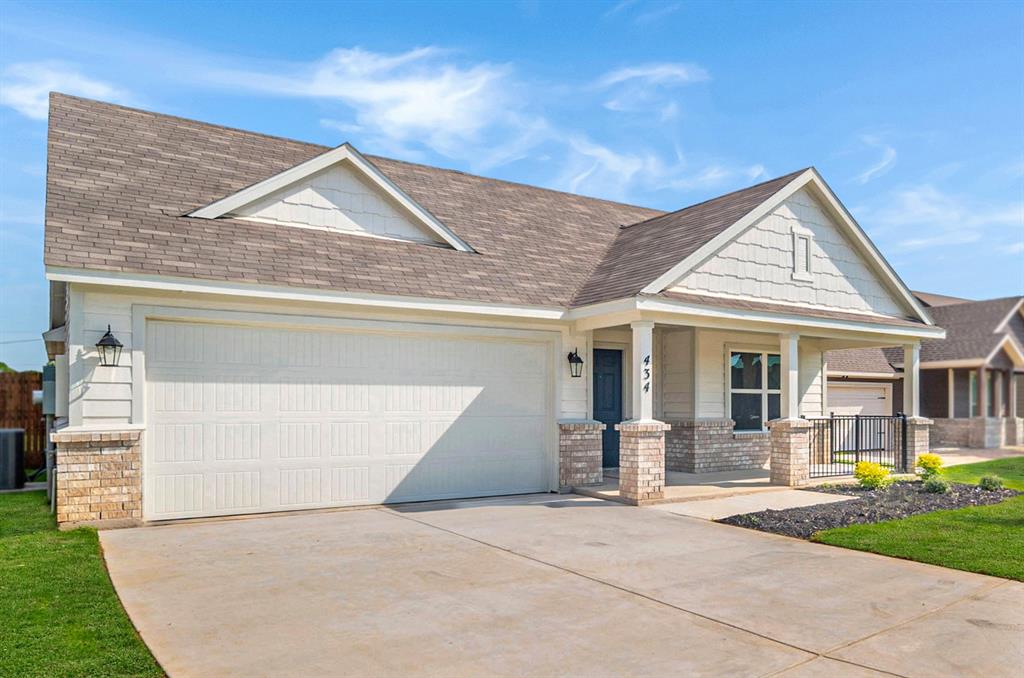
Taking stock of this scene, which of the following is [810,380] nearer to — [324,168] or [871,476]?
[871,476]

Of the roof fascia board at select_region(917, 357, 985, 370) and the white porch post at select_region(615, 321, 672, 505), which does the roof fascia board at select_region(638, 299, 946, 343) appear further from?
the roof fascia board at select_region(917, 357, 985, 370)

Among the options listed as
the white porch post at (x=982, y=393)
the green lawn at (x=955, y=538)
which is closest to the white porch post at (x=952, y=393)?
the white porch post at (x=982, y=393)

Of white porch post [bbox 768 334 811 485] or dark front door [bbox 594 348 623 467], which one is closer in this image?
white porch post [bbox 768 334 811 485]

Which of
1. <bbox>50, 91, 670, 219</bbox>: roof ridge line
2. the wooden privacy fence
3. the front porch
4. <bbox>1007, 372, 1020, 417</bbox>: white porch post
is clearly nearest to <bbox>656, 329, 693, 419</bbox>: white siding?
the front porch

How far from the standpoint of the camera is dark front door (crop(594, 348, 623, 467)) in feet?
46.9

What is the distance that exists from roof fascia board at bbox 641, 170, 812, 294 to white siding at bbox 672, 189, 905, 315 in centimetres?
15

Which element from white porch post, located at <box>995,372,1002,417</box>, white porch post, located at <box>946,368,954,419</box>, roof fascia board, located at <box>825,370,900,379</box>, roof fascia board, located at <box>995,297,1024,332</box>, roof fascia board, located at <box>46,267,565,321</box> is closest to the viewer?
roof fascia board, located at <box>46,267,565,321</box>

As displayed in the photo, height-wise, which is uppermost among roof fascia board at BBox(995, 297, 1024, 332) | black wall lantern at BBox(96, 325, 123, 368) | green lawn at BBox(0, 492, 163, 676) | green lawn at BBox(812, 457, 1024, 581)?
roof fascia board at BBox(995, 297, 1024, 332)

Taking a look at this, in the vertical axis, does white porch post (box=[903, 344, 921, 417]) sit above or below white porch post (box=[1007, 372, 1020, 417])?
above

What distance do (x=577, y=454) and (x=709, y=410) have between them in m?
3.93

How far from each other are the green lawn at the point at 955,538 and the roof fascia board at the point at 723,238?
4.37m

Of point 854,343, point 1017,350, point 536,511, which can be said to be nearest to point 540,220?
point 536,511

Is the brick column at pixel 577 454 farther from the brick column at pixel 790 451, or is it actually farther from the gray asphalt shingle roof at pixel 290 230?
the brick column at pixel 790 451

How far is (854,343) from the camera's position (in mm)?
16141
